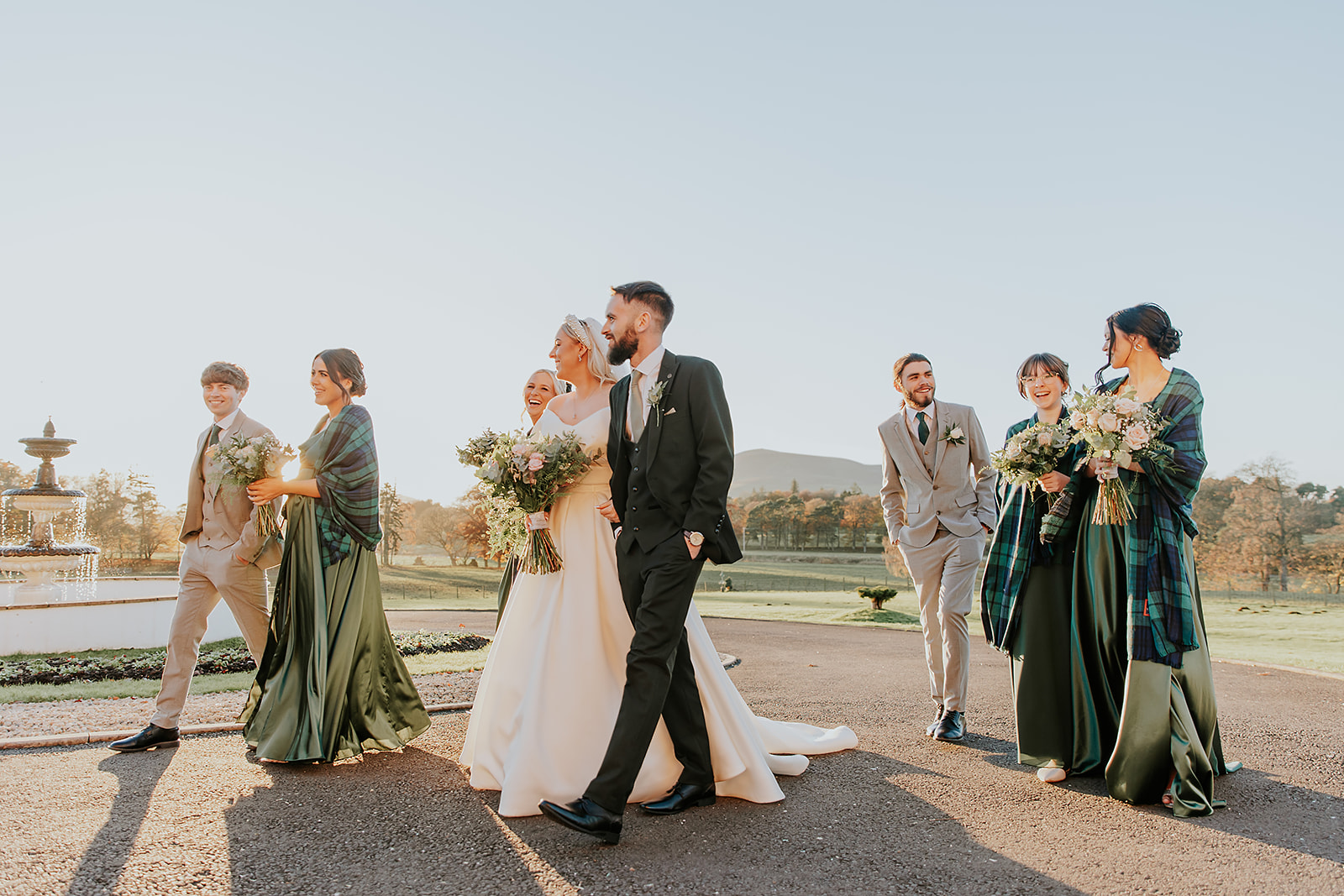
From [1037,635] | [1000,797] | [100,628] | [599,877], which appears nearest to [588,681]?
→ [599,877]

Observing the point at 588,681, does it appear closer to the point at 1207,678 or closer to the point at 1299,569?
the point at 1207,678

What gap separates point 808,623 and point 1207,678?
12783mm

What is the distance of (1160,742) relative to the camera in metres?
4.20

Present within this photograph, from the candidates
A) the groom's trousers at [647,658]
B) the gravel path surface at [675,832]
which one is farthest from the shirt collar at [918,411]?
the groom's trousers at [647,658]

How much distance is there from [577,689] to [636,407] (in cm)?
149

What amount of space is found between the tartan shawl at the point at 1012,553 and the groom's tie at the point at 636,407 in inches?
95.2

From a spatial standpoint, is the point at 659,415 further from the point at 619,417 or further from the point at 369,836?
the point at 369,836

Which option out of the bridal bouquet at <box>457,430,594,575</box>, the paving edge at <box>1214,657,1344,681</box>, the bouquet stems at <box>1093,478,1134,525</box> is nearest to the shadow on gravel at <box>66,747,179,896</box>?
the bridal bouquet at <box>457,430,594,575</box>

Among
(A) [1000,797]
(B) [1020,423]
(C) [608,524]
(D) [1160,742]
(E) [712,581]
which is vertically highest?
(B) [1020,423]

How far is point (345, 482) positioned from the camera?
5395mm

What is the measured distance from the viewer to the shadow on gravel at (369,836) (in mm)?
3084

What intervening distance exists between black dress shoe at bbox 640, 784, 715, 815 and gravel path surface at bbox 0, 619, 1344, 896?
0.07 metres

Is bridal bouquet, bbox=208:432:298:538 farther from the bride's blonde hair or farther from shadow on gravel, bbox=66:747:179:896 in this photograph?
the bride's blonde hair

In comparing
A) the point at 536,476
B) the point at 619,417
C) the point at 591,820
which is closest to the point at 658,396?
the point at 619,417
